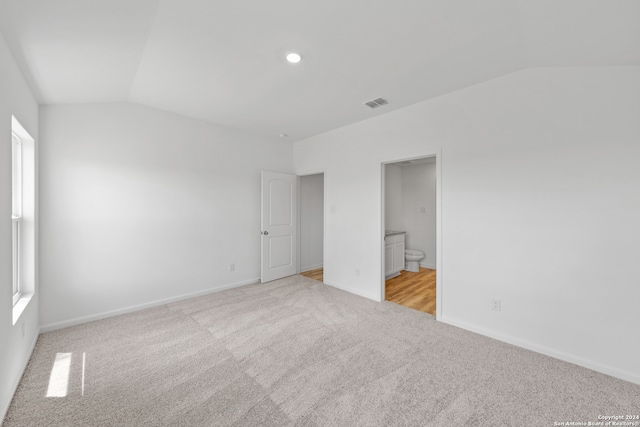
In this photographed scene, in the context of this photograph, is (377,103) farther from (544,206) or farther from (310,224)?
(310,224)

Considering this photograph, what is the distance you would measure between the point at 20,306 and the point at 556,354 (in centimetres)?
461

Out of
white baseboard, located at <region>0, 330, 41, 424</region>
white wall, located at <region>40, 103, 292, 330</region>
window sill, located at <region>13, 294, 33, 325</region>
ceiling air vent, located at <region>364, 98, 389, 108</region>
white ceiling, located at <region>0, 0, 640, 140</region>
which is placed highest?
ceiling air vent, located at <region>364, 98, 389, 108</region>

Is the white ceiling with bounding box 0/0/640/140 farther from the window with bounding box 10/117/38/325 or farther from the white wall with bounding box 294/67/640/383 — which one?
the window with bounding box 10/117/38/325

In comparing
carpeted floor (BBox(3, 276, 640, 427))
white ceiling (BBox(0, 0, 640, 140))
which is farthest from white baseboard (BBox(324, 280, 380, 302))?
white ceiling (BBox(0, 0, 640, 140))

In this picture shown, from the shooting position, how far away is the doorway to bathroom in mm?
5184

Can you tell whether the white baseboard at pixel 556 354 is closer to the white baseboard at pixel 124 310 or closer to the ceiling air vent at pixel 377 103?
the ceiling air vent at pixel 377 103

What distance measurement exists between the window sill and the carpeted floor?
1.52ft

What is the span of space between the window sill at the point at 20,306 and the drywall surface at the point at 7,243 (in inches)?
1.4

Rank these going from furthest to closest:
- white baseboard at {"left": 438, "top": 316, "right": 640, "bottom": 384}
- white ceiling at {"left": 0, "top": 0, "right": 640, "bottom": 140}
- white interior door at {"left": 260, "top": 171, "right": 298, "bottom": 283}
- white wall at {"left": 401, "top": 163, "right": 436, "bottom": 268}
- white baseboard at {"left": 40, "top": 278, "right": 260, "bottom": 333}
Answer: white wall at {"left": 401, "top": 163, "right": 436, "bottom": 268}
white interior door at {"left": 260, "top": 171, "right": 298, "bottom": 283}
white baseboard at {"left": 40, "top": 278, "right": 260, "bottom": 333}
white baseboard at {"left": 438, "top": 316, "right": 640, "bottom": 384}
white ceiling at {"left": 0, "top": 0, "right": 640, "bottom": 140}

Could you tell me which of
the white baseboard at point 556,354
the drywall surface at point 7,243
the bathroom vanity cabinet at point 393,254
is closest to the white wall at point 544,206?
the white baseboard at point 556,354

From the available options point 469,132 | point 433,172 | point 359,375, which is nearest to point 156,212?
point 359,375

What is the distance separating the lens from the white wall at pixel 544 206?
1.96 meters

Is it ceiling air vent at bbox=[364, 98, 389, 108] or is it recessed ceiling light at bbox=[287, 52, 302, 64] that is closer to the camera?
recessed ceiling light at bbox=[287, 52, 302, 64]

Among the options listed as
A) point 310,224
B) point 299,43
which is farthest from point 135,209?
point 310,224
